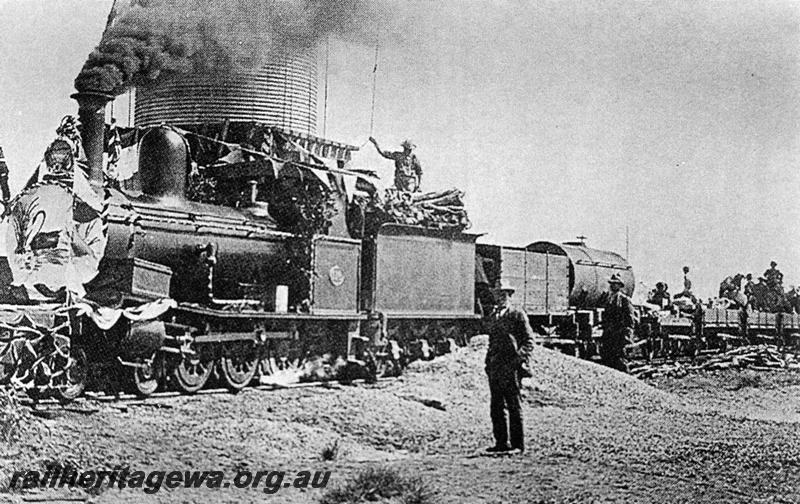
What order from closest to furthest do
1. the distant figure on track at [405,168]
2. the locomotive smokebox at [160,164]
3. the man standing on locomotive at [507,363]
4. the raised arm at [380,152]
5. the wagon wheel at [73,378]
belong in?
the man standing on locomotive at [507,363] → the wagon wheel at [73,378] → the locomotive smokebox at [160,164] → the raised arm at [380,152] → the distant figure on track at [405,168]

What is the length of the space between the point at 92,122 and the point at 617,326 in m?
8.47

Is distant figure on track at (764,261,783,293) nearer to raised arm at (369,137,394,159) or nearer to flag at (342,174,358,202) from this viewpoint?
raised arm at (369,137,394,159)

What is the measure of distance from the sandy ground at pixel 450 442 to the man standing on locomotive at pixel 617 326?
317 cm

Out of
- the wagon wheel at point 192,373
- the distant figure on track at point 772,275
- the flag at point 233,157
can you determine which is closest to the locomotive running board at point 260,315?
the wagon wheel at point 192,373

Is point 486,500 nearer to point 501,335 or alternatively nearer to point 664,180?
point 501,335

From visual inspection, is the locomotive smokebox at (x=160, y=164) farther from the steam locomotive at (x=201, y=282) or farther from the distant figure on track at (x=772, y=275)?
the distant figure on track at (x=772, y=275)

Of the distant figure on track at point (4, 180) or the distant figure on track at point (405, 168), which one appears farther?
the distant figure on track at point (405, 168)

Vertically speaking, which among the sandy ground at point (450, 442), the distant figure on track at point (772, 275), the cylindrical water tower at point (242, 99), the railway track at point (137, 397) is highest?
the cylindrical water tower at point (242, 99)

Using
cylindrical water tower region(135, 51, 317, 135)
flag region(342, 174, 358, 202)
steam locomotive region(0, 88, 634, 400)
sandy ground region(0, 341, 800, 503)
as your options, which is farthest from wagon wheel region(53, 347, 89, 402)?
cylindrical water tower region(135, 51, 317, 135)

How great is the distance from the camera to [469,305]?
12.4 m

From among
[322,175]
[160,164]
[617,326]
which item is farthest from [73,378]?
[617,326]

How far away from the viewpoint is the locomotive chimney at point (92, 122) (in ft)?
25.9

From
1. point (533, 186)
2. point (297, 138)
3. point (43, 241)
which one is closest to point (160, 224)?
point (43, 241)

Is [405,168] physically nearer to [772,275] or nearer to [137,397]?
[137,397]
